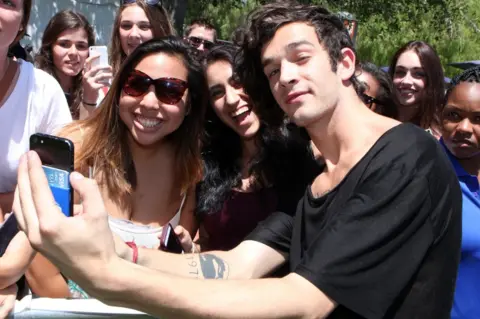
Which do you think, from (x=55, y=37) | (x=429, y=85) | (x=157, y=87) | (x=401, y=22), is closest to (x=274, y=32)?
(x=157, y=87)

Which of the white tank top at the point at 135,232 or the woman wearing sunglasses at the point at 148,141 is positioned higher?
the woman wearing sunglasses at the point at 148,141

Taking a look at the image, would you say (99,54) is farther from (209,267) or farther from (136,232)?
(209,267)

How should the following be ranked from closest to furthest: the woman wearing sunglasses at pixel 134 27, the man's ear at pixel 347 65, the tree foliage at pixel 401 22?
the man's ear at pixel 347 65
the woman wearing sunglasses at pixel 134 27
the tree foliage at pixel 401 22

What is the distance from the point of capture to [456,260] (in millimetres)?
1678

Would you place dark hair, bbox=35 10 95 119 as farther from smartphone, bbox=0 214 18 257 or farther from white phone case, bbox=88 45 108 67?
smartphone, bbox=0 214 18 257

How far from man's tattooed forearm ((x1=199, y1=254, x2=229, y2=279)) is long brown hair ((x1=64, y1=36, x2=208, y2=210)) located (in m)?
0.61

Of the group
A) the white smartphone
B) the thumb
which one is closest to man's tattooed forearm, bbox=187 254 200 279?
the thumb

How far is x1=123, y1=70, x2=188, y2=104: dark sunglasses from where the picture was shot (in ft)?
8.70

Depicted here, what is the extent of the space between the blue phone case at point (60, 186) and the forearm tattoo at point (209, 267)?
78 cm

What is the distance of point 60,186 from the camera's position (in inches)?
58.1

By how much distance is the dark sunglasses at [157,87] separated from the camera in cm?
265

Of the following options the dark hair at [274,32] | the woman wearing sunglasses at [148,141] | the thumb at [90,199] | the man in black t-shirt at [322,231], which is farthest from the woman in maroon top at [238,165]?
the thumb at [90,199]

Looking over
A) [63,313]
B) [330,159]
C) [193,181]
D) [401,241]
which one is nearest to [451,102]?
[330,159]

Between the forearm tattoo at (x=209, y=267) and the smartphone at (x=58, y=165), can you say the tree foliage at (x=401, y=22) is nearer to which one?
the forearm tattoo at (x=209, y=267)
